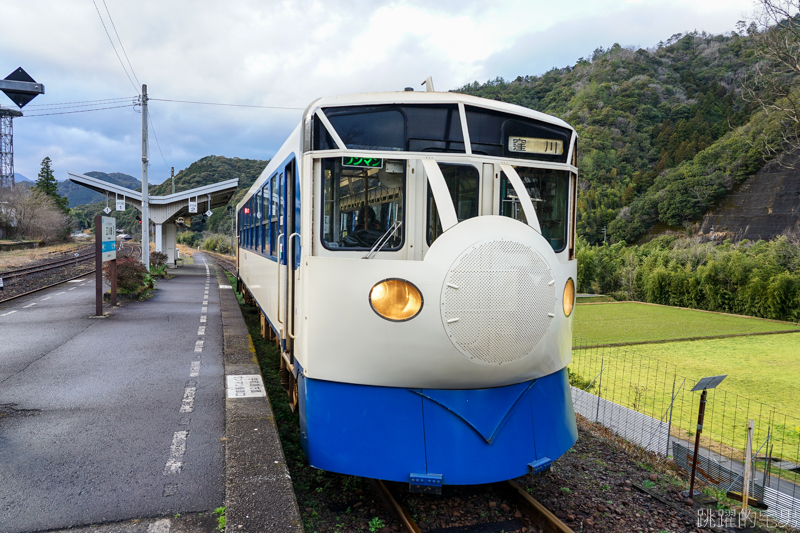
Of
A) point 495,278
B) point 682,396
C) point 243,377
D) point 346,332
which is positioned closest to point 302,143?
point 346,332

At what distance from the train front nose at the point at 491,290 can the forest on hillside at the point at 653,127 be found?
55.5m

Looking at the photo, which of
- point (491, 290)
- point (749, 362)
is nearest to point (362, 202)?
point (491, 290)

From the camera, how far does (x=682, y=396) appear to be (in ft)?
32.9

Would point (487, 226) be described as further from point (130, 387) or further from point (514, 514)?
point (130, 387)

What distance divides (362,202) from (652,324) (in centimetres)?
2279

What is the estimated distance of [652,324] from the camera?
913 inches

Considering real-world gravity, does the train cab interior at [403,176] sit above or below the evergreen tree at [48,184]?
below

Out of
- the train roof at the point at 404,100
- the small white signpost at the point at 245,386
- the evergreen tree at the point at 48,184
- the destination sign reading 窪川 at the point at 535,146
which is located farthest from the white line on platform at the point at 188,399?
the evergreen tree at the point at 48,184

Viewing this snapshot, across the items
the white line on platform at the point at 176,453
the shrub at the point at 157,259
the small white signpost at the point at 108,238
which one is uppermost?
the small white signpost at the point at 108,238

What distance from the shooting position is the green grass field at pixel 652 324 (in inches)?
775

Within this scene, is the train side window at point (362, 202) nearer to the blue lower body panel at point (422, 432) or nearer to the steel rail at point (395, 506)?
the blue lower body panel at point (422, 432)

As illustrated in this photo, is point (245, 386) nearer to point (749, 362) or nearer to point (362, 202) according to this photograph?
point (362, 202)

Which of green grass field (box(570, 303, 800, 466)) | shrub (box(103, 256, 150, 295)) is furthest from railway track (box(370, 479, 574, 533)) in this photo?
shrub (box(103, 256, 150, 295))

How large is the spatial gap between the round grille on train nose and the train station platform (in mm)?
1612
